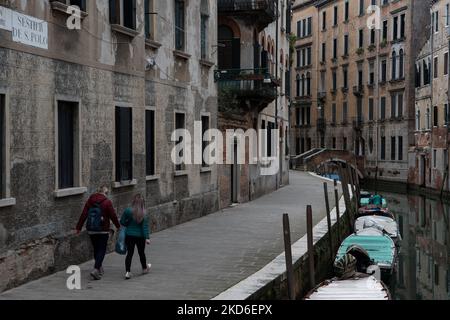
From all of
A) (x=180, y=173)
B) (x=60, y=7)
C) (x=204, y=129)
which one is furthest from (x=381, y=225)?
(x=60, y=7)

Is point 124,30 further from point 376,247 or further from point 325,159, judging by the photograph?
point 325,159

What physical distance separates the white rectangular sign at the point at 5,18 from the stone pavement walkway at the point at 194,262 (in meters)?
3.37

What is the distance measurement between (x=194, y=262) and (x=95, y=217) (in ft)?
7.73

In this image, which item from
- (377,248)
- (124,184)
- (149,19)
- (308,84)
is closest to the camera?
(124,184)

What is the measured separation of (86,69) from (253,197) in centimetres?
1482

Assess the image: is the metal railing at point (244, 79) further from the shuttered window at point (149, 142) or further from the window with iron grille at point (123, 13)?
the window with iron grille at point (123, 13)

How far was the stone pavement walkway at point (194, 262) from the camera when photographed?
364 inches

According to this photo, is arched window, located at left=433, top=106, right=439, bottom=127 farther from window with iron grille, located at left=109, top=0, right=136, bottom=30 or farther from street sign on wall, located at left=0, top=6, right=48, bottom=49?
street sign on wall, located at left=0, top=6, right=48, bottom=49

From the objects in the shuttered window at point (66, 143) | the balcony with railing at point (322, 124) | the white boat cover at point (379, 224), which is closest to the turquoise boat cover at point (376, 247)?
the white boat cover at point (379, 224)

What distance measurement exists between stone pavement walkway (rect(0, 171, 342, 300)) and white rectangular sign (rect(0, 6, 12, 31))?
3.37 meters

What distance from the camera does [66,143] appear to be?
36.5 ft

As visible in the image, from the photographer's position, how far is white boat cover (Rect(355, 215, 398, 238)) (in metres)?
21.3

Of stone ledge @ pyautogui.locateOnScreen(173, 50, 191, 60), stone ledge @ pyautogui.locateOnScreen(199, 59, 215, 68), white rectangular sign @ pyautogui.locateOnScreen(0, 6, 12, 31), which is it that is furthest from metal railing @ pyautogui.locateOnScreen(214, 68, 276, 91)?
white rectangular sign @ pyautogui.locateOnScreen(0, 6, 12, 31)
